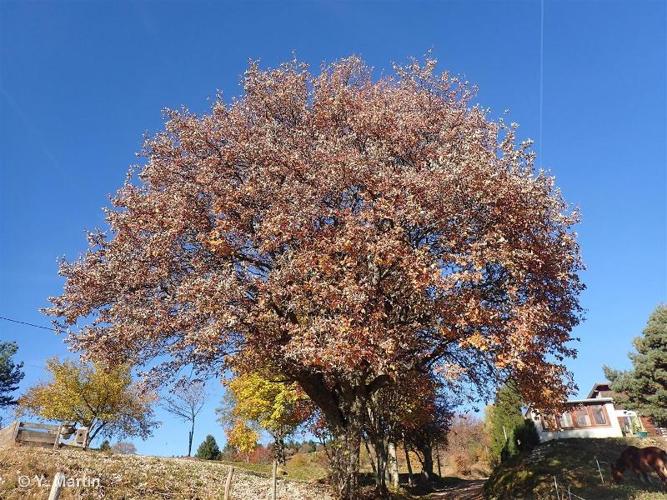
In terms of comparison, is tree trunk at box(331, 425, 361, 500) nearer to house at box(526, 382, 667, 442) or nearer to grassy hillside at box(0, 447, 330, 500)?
grassy hillside at box(0, 447, 330, 500)

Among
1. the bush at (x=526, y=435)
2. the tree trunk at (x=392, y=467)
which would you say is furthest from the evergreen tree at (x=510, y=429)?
the tree trunk at (x=392, y=467)

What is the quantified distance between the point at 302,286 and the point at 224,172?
612cm

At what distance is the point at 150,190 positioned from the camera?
1855 cm

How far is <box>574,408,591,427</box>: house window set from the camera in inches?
1836

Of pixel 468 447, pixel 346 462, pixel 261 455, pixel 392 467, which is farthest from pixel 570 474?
pixel 261 455

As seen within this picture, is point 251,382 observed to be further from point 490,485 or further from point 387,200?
point 387,200

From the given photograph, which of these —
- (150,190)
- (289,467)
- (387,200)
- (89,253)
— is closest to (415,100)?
(387,200)

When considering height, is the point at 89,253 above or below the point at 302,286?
above

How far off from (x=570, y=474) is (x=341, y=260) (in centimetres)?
1929

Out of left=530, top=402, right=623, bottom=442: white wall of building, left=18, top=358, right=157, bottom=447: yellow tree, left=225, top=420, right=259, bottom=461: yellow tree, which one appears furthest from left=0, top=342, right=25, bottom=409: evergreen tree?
left=530, top=402, right=623, bottom=442: white wall of building

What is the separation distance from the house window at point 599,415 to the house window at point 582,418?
645 millimetres

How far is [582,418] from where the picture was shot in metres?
47.2

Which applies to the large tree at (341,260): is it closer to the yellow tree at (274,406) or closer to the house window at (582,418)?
the yellow tree at (274,406)

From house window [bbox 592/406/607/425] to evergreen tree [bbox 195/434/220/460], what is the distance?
44.2 m
